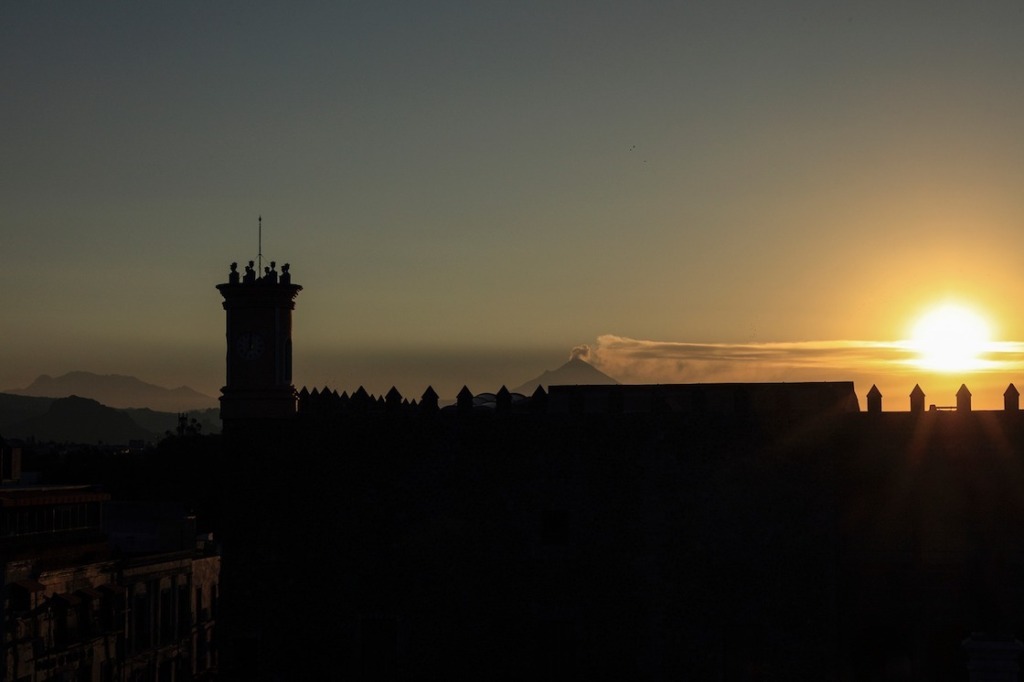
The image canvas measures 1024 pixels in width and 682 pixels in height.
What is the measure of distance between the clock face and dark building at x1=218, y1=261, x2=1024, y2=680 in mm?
5131

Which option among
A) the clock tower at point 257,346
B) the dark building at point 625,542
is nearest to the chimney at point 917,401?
the dark building at point 625,542

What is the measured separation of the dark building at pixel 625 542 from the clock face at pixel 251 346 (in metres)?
5.13

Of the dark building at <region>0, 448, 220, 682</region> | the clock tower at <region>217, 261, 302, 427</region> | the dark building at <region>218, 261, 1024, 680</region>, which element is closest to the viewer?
the dark building at <region>218, 261, 1024, 680</region>

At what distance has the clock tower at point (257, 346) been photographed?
3525 cm

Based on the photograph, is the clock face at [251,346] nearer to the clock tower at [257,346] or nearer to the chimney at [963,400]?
the clock tower at [257,346]

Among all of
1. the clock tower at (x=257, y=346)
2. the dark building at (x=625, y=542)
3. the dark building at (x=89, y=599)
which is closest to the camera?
the dark building at (x=625, y=542)

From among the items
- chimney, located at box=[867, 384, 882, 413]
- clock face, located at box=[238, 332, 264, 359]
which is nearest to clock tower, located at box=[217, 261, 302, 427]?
clock face, located at box=[238, 332, 264, 359]

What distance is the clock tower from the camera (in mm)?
35250

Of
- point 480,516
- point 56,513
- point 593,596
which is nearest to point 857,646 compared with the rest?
point 593,596

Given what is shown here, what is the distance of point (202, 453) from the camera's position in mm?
68875

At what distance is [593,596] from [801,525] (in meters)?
4.34

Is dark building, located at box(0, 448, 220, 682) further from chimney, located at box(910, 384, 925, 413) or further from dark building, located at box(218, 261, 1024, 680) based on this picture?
chimney, located at box(910, 384, 925, 413)

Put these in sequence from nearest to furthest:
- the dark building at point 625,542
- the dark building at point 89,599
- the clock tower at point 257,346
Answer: the dark building at point 625,542
the dark building at point 89,599
the clock tower at point 257,346

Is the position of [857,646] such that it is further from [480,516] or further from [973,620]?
[480,516]
